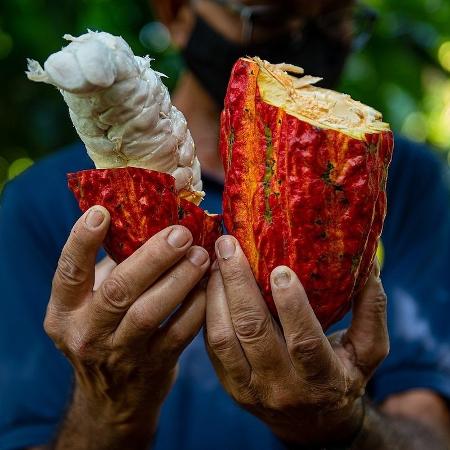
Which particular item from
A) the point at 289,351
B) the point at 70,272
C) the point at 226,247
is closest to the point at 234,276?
the point at 226,247

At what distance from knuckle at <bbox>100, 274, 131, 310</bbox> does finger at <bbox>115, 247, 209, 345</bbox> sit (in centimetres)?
2

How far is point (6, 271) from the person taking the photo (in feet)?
6.07

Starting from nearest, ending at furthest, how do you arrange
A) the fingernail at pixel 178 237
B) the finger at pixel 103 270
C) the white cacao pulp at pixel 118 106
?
the white cacao pulp at pixel 118 106 < the fingernail at pixel 178 237 < the finger at pixel 103 270

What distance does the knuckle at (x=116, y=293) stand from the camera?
3.51 ft

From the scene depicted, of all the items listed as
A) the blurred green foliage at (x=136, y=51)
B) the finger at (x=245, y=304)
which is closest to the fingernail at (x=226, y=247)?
the finger at (x=245, y=304)

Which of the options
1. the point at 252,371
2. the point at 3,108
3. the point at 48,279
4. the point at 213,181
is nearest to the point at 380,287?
the point at 252,371

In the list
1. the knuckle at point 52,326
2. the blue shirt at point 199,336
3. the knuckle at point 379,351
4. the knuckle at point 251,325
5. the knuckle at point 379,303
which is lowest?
the blue shirt at point 199,336

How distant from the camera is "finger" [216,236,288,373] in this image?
1.05 m

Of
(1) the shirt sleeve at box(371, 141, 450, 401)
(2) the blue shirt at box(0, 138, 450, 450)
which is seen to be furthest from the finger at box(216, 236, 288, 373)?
(1) the shirt sleeve at box(371, 141, 450, 401)

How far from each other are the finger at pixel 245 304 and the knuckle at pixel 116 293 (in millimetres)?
150

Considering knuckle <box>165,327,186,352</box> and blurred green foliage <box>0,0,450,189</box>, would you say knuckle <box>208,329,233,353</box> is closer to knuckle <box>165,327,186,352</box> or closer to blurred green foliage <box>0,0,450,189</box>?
knuckle <box>165,327,186,352</box>

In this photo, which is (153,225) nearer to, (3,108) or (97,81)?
(97,81)

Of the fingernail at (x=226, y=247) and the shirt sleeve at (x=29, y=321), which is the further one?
the shirt sleeve at (x=29, y=321)

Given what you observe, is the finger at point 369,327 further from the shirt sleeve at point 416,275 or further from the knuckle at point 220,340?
the shirt sleeve at point 416,275
